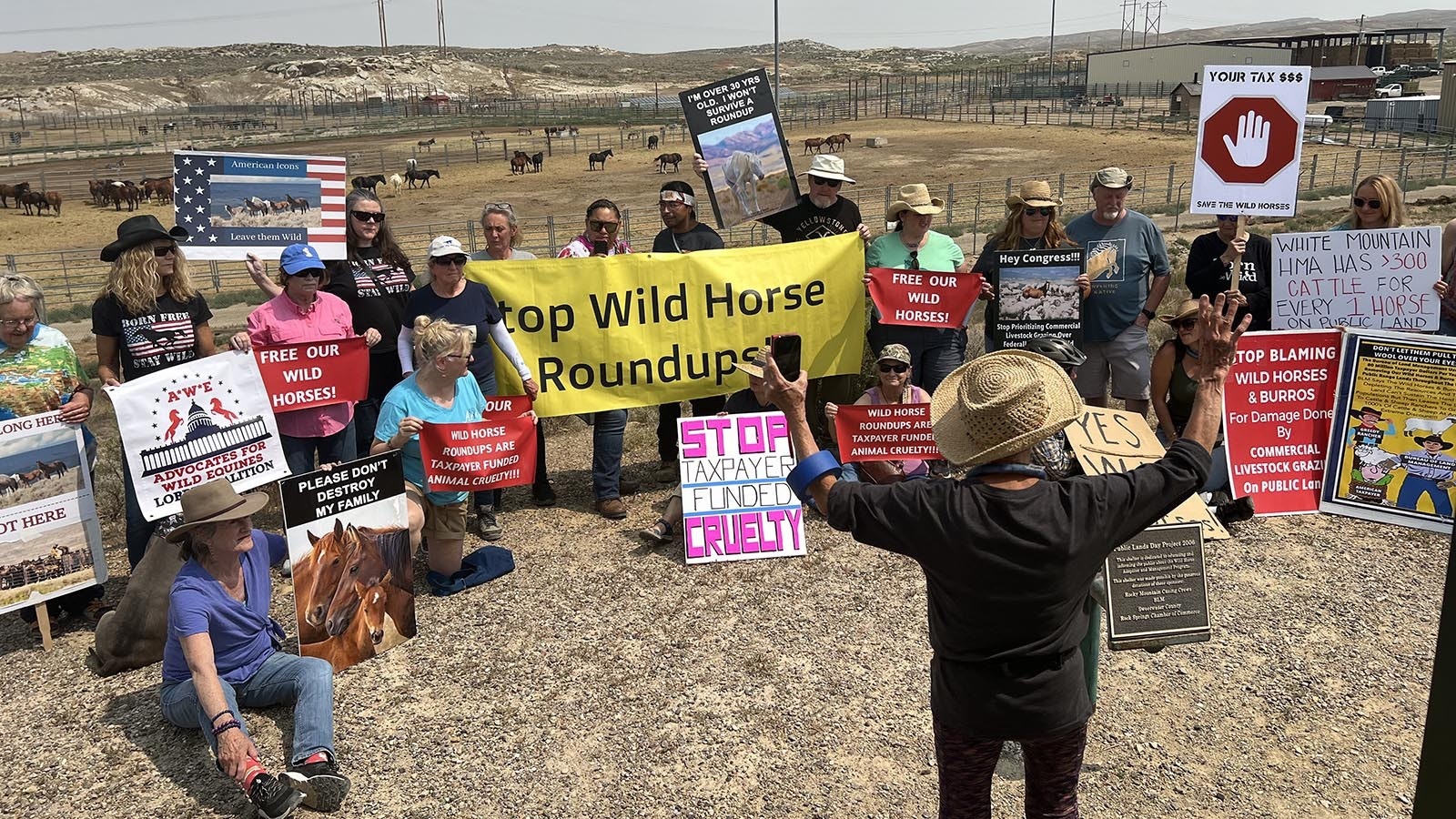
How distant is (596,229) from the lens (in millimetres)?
7523

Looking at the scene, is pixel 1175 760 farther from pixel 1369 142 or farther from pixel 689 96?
pixel 1369 142

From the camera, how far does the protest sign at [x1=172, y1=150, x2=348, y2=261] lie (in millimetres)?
6836

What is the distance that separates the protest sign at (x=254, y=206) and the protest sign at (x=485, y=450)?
1.66 m

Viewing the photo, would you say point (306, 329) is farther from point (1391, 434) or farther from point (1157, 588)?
point (1391, 434)

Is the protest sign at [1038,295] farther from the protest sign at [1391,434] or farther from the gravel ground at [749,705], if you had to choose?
the gravel ground at [749,705]

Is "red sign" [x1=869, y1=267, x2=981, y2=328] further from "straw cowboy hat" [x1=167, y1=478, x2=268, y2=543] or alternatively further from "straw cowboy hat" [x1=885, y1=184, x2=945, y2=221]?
"straw cowboy hat" [x1=167, y1=478, x2=268, y2=543]

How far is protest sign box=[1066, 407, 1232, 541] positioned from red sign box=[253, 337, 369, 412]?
4325 mm

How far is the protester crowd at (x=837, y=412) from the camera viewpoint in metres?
2.89

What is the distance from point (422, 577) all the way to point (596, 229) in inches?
106

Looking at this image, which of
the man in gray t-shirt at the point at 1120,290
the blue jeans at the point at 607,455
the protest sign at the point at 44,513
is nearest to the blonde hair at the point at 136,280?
the protest sign at the point at 44,513

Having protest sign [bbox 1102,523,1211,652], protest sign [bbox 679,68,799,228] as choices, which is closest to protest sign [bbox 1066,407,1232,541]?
protest sign [bbox 1102,523,1211,652]

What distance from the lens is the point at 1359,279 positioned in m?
6.72

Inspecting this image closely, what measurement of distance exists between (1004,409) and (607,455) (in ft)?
16.8

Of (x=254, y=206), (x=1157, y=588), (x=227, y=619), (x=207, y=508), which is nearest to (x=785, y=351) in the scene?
(x=1157, y=588)
